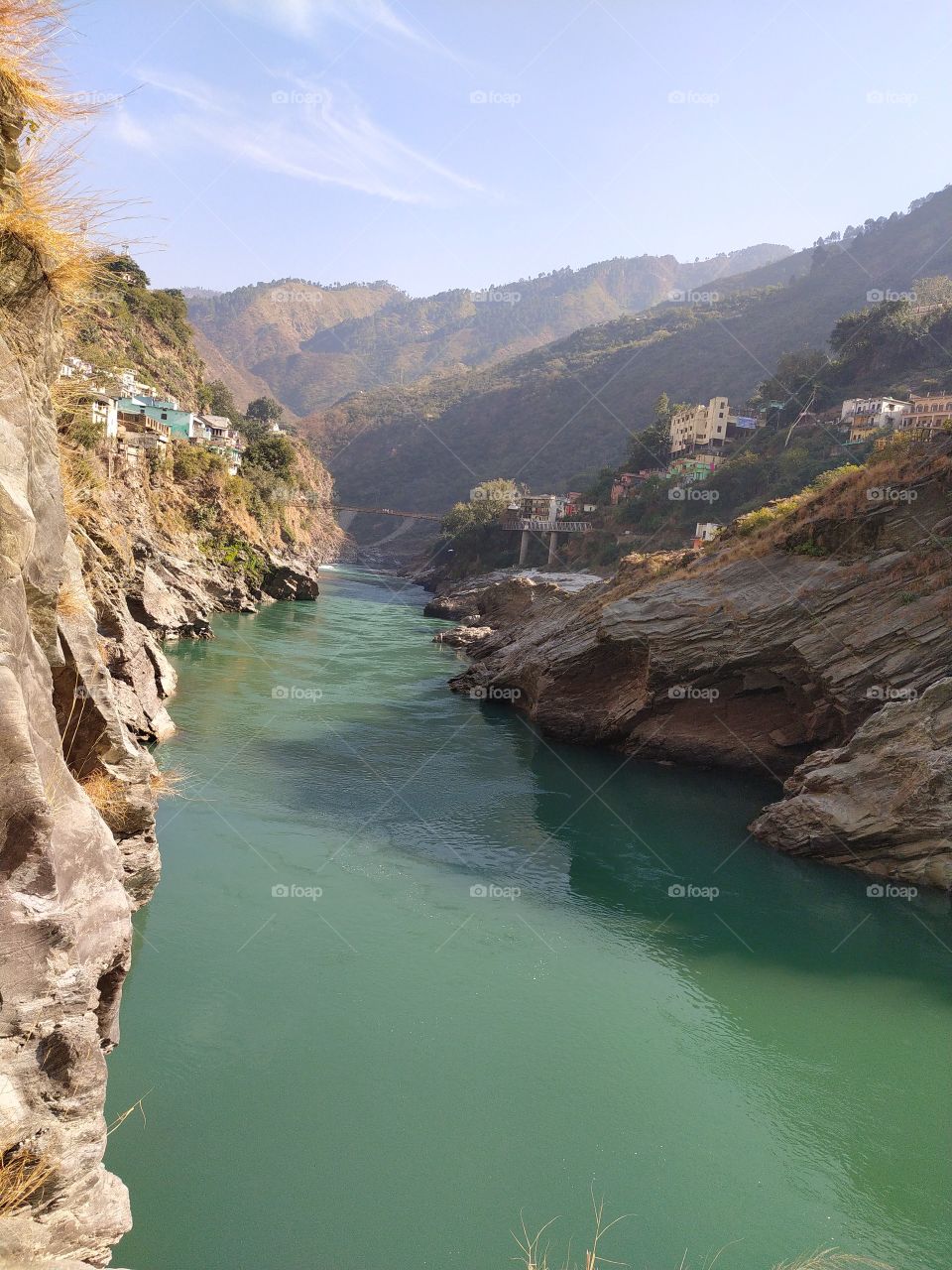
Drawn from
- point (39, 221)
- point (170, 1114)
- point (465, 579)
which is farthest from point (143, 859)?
point (465, 579)

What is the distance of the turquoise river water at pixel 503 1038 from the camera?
6680 mm

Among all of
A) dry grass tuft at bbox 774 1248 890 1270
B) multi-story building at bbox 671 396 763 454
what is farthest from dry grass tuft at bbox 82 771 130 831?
multi-story building at bbox 671 396 763 454

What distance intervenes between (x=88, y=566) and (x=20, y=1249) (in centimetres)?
954

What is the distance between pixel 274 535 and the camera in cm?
5322

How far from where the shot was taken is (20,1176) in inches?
148

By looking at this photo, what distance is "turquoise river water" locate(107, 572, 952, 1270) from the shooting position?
6.68 meters

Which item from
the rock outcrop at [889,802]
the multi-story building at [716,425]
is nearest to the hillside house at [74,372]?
the rock outcrop at [889,802]

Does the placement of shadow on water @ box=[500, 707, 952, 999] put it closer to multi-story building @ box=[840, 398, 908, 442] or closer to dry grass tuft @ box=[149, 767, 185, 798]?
dry grass tuft @ box=[149, 767, 185, 798]

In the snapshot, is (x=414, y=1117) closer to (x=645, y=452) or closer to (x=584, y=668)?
(x=584, y=668)

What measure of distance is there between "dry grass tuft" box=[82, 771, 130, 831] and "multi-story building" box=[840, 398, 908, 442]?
44.9m

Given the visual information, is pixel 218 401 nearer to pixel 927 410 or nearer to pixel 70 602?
pixel 927 410

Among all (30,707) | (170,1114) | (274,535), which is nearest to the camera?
(30,707)

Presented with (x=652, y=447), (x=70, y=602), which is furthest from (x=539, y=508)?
(x=70, y=602)

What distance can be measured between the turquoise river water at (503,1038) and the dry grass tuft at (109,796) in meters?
2.03
